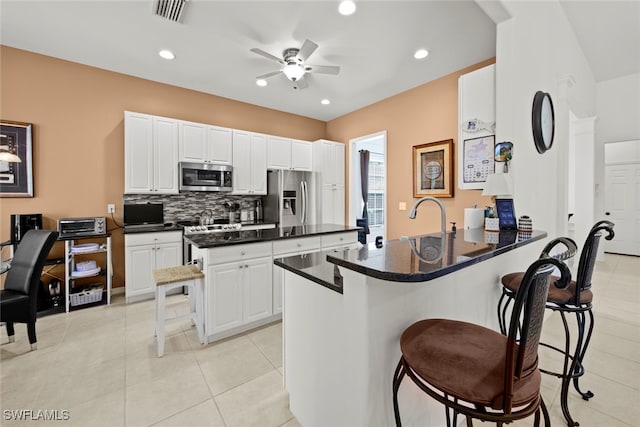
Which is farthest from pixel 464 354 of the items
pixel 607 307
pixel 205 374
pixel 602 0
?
pixel 602 0

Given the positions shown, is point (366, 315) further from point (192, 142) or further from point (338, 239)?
point (192, 142)

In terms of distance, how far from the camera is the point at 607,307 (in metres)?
3.12

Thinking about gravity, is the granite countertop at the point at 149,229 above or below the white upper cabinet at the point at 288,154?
below

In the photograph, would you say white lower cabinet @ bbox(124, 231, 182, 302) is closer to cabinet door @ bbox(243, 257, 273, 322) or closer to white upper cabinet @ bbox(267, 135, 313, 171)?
cabinet door @ bbox(243, 257, 273, 322)

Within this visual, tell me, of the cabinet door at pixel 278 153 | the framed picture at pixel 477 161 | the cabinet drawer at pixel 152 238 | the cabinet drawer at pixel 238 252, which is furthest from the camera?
the cabinet door at pixel 278 153

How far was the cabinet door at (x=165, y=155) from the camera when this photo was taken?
148 inches

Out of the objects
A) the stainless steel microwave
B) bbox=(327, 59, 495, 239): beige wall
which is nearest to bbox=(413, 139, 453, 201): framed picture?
bbox=(327, 59, 495, 239): beige wall

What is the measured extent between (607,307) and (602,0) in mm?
3352

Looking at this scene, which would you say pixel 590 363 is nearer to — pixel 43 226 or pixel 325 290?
pixel 325 290

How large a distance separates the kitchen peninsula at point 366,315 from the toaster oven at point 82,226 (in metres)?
3.03

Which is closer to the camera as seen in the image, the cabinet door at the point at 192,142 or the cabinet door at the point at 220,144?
the cabinet door at the point at 192,142

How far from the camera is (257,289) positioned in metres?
2.65

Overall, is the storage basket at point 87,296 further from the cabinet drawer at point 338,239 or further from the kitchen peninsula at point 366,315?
the kitchen peninsula at point 366,315

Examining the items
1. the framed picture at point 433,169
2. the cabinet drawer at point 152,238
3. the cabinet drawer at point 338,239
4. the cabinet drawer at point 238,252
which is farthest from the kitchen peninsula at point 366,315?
the cabinet drawer at point 152,238
